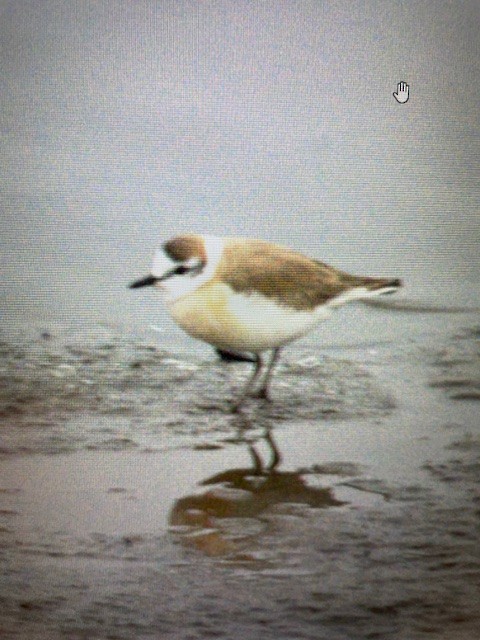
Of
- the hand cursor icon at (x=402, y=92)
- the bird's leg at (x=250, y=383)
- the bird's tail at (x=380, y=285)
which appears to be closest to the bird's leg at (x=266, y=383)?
the bird's leg at (x=250, y=383)

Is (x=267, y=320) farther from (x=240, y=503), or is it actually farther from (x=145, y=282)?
(x=240, y=503)

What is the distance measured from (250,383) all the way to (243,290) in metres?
0.23

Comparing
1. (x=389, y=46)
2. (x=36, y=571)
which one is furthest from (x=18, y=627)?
(x=389, y=46)

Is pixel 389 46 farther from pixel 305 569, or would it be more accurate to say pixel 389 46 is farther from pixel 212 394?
pixel 305 569

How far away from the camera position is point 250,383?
238 cm

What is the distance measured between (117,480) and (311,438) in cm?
41

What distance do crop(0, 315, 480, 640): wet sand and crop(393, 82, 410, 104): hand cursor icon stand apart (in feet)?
1.59

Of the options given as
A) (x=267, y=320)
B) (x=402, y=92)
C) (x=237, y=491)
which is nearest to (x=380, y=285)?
(x=267, y=320)

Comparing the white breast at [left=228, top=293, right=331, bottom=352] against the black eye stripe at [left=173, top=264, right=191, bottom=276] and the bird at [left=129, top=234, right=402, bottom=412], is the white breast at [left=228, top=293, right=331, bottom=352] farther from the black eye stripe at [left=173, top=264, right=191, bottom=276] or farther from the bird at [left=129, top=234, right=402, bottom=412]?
the black eye stripe at [left=173, top=264, right=191, bottom=276]

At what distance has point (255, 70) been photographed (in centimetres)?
240

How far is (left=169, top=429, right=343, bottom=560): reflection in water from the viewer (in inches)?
83.7

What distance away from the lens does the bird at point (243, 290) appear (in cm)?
225

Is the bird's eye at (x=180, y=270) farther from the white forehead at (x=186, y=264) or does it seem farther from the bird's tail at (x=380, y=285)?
the bird's tail at (x=380, y=285)

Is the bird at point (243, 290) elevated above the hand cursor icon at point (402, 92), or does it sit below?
below
